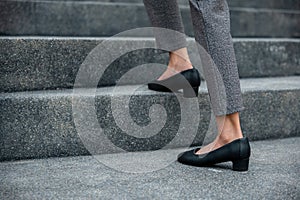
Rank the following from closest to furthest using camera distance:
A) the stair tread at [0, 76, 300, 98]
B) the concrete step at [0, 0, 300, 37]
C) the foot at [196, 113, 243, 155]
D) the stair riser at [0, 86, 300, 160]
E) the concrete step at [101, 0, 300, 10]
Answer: the foot at [196, 113, 243, 155], the stair riser at [0, 86, 300, 160], the stair tread at [0, 76, 300, 98], the concrete step at [0, 0, 300, 37], the concrete step at [101, 0, 300, 10]

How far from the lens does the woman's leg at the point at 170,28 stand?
5.57 feet

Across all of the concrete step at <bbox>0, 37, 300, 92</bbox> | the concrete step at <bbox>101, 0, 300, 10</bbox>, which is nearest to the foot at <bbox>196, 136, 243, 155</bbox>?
the concrete step at <bbox>0, 37, 300, 92</bbox>

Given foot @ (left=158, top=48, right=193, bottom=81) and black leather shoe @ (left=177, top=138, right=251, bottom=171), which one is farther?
foot @ (left=158, top=48, right=193, bottom=81)

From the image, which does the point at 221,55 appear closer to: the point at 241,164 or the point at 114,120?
the point at 241,164

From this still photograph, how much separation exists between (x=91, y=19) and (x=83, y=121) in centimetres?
89

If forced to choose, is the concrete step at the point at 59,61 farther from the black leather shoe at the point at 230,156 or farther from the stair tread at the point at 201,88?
the black leather shoe at the point at 230,156

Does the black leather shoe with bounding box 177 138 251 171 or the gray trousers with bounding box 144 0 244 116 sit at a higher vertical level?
the gray trousers with bounding box 144 0 244 116

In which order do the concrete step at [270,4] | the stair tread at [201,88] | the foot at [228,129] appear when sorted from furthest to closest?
the concrete step at [270,4], the stair tread at [201,88], the foot at [228,129]

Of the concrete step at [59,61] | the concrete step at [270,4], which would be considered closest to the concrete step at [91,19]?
the concrete step at [270,4]

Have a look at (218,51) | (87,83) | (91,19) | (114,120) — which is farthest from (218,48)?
(91,19)

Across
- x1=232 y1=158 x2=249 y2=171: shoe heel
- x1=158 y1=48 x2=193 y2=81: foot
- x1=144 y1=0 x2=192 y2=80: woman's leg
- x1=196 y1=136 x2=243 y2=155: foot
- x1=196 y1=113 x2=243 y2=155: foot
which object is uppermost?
x1=144 y1=0 x2=192 y2=80: woman's leg

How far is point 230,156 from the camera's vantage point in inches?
57.5

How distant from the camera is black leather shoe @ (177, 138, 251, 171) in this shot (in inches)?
56.9

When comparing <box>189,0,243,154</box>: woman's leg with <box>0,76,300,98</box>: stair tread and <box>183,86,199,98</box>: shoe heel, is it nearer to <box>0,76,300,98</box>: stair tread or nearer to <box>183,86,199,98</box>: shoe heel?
<box>183,86,199,98</box>: shoe heel
